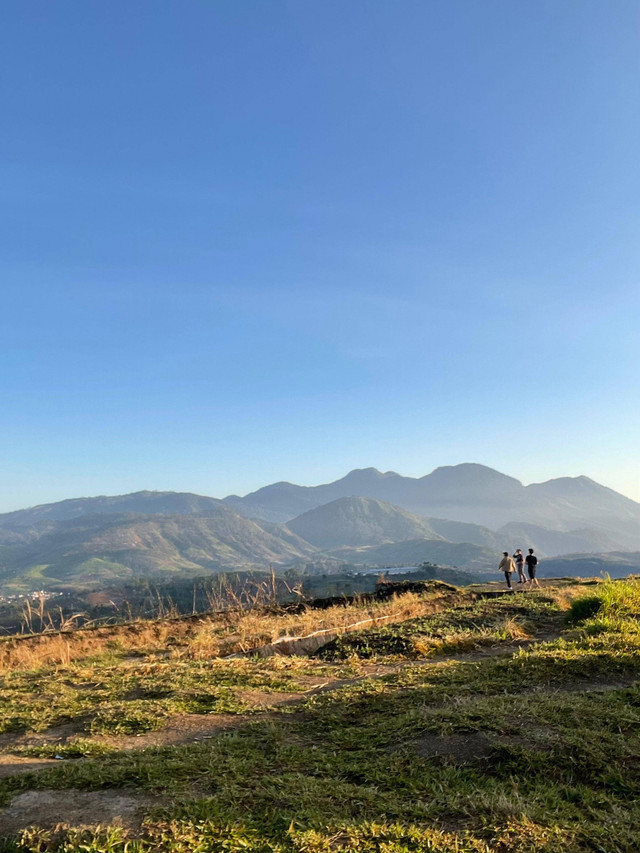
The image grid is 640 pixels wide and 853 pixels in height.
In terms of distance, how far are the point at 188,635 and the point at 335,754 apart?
1336cm

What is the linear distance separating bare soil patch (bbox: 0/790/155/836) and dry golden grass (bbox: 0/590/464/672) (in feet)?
27.5

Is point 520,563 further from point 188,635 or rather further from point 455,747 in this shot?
point 455,747

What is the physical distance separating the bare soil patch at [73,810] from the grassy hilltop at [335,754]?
2cm

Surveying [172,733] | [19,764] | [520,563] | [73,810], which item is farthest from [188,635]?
[520,563]

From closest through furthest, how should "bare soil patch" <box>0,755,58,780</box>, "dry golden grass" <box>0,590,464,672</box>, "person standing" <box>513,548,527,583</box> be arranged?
"bare soil patch" <box>0,755,58,780</box>
"dry golden grass" <box>0,590,464,672</box>
"person standing" <box>513,548,527,583</box>

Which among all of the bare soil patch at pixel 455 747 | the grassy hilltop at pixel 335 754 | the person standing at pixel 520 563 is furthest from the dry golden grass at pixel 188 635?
the person standing at pixel 520 563

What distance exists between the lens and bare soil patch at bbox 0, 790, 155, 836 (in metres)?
3.66

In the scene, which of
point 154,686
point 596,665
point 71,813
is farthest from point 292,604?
point 71,813

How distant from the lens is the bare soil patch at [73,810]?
3.66m

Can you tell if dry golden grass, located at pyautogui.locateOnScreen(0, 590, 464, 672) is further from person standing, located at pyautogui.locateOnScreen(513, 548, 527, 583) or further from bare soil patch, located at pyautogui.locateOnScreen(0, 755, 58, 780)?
person standing, located at pyautogui.locateOnScreen(513, 548, 527, 583)

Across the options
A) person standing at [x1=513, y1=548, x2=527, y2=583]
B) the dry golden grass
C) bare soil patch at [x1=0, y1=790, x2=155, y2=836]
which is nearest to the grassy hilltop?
bare soil patch at [x1=0, y1=790, x2=155, y2=836]

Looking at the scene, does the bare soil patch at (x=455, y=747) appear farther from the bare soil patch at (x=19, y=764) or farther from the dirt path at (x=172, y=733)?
A: the bare soil patch at (x=19, y=764)

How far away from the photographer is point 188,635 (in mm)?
17562

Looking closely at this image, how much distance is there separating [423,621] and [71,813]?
11546 mm
